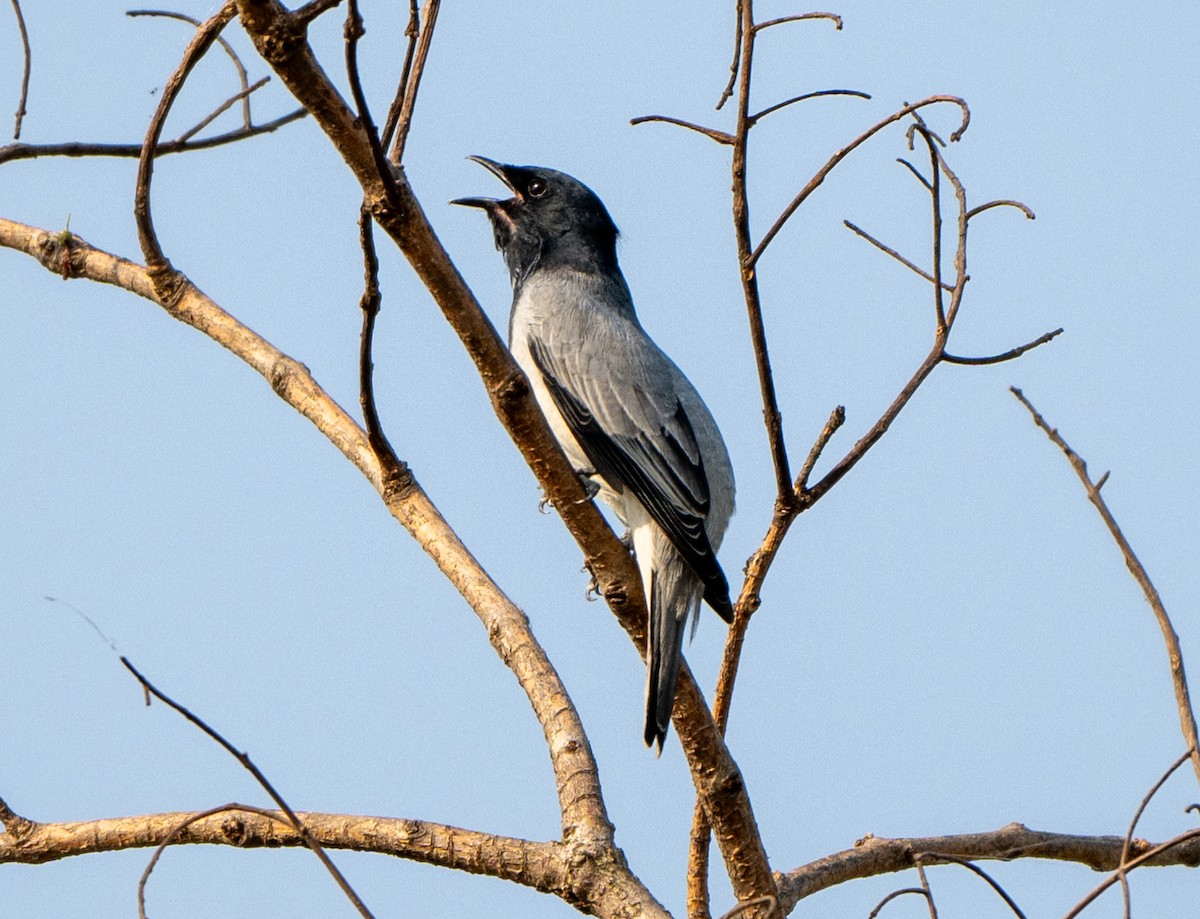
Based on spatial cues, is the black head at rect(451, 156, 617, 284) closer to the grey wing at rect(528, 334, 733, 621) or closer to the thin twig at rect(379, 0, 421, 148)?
the grey wing at rect(528, 334, 733, 621)

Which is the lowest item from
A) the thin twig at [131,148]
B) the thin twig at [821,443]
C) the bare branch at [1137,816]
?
the bare branch at [1137,816]

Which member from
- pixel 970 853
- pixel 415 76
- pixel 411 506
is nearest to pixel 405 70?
pixel 415 76

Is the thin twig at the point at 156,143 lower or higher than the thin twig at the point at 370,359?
higher

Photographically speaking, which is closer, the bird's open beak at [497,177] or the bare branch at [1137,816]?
the bare branch at [1137,816]

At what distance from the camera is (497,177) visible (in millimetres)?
7910

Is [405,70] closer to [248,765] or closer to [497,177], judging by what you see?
[248,765]

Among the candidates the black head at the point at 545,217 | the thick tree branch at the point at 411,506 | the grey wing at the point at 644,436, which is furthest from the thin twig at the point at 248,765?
the black head at the point at 545,217

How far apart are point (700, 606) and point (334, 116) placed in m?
3.00

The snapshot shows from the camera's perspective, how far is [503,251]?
26.6 ft

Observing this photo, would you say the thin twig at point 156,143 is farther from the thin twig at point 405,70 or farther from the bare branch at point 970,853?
the bare branch at point 970,853

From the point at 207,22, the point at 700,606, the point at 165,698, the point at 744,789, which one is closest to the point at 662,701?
the point at 744,789

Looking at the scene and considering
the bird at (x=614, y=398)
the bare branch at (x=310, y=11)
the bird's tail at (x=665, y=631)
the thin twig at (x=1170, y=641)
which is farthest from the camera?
the bird at (x=614, y=398)

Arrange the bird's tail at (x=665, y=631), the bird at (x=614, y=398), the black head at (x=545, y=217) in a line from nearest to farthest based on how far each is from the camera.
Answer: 1. the bird's tail at (x=665, y=631)
2. the bird at (x=614, y=398)
3. the black head at (x=545, y=217)

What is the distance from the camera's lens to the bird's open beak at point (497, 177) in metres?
7.85
